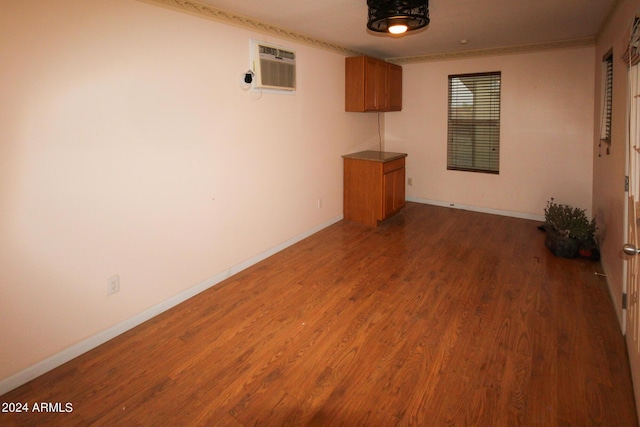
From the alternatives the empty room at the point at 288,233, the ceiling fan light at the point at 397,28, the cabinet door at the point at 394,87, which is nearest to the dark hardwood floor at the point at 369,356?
the empty room at the point at 288,233

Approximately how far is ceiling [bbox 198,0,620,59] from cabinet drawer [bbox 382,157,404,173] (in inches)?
A: 59.1

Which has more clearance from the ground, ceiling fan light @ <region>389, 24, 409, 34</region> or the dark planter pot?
ceiling fan light @ <region>389, 24, 409, 34</region>

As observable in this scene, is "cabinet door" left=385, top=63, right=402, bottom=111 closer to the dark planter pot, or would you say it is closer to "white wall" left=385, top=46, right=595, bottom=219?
"white wall" left=385, top=46, right=595, bottom=219

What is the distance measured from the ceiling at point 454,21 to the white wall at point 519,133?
39 centimetres

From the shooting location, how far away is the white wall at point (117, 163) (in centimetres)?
206

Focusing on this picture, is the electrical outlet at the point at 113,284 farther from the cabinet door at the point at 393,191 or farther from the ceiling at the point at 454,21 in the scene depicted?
the cabinet door at the point at 393,191

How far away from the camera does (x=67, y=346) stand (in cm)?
236

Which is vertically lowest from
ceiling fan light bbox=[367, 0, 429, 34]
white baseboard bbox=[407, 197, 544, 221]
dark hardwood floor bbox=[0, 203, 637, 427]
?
dark hardwood floor bbox=[0, 203, 637, 427]

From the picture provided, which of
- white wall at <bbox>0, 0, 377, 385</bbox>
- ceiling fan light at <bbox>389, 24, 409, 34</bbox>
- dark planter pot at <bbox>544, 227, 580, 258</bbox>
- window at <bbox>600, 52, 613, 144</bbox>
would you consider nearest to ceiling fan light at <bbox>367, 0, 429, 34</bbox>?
ceiling fan light at <bbox>389, 24, 409, 34</bbox>

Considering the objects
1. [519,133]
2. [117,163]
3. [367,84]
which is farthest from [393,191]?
[117,163]

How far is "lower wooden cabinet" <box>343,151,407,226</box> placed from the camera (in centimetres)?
491

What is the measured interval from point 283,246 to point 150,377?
88.8 inches

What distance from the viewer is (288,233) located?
4.37 metres

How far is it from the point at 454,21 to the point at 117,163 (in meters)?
3.30
